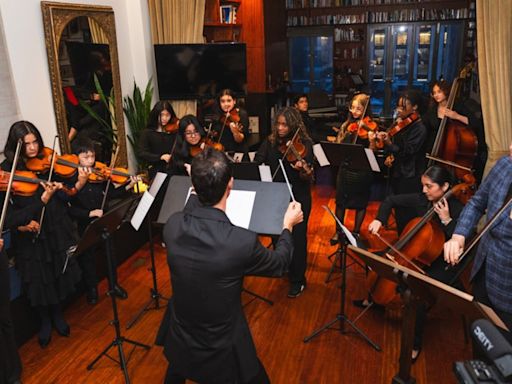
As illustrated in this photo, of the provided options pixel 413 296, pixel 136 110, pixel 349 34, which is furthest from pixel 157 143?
pixel 349 34

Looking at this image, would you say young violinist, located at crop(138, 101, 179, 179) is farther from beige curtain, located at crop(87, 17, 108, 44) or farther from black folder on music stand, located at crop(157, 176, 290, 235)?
black folder on music stand, located at crop(157, 176, 290, 235)

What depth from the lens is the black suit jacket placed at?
1.75 meters

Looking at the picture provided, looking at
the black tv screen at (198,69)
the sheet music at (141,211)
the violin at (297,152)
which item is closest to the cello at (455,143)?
the violin at (297,152)

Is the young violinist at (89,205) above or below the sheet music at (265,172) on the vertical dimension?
below

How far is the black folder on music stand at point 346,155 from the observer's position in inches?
144

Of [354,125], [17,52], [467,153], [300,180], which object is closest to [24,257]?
[17,52]

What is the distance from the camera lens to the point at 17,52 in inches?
141

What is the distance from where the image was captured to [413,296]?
7.16 feet

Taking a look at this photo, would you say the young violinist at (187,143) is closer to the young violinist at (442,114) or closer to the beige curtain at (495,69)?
the young violinist at (442,114)

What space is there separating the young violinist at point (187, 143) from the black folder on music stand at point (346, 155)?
3.67ft

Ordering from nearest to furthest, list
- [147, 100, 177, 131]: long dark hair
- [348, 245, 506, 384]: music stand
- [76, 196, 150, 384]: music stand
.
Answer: [348, 245, 506, 384]: music stand < [76, 196, 150, 384]: music stand < [147, 100, 177, 131]: long dark hair

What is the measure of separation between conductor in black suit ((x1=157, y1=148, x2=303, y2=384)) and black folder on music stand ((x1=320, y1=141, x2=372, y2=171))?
189 centimetres

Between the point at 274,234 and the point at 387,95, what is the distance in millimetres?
7797

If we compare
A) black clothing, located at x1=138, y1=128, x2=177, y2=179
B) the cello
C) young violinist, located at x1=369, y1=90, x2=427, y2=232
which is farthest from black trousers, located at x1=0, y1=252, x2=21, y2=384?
the cello
